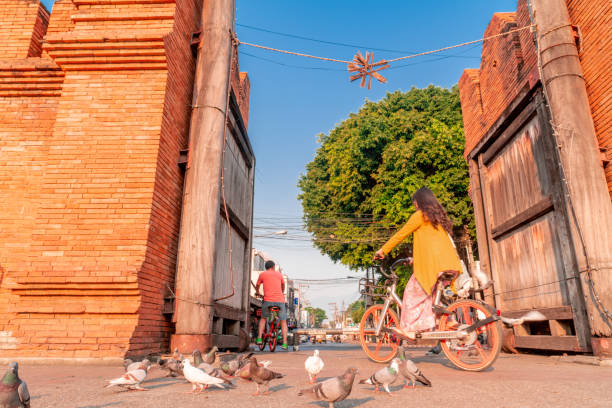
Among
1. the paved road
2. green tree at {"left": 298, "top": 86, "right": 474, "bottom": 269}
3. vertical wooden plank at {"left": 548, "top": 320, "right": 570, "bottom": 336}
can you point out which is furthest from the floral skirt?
green tree at {"left": 298, "top": 86, "right": 474, "bottom": 269}

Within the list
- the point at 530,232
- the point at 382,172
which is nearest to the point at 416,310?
the point at 530,232

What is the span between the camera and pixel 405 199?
1786cm

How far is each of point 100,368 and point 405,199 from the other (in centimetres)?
1517

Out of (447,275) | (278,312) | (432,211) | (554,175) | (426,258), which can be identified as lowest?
(278,312)

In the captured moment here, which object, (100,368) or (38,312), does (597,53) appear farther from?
(38,312)

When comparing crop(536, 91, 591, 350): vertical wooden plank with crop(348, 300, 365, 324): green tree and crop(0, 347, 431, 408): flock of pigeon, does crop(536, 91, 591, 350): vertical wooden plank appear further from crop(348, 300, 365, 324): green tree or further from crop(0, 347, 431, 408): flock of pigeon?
crop(348, 300, 365, 324): green tree

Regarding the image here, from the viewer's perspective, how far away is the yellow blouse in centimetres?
465

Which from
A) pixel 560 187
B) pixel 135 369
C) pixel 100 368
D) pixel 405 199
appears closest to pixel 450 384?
pixel 135 369

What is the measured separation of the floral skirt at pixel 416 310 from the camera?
475 centimetres

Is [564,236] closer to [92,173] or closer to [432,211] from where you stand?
[432,211]

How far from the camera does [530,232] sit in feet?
26.0

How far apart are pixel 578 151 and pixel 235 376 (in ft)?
19.5

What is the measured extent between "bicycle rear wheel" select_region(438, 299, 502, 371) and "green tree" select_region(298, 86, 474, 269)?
525 inches

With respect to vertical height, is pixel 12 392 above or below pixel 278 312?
below
